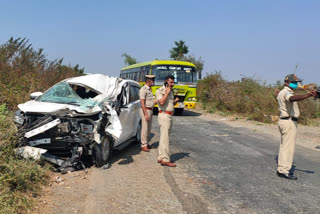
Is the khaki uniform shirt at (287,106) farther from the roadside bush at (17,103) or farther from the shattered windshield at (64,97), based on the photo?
the roadside bush at (17,103)

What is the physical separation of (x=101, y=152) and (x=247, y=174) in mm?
2892

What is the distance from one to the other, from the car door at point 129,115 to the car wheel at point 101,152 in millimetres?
553

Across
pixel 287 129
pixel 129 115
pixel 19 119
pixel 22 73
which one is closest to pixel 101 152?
pixel 19 119

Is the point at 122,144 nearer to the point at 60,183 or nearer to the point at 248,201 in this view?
the point at 60,183

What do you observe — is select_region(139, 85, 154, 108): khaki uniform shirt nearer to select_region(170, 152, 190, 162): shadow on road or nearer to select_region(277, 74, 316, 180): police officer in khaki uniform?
select_region(170, 152, 190, 162): shadow on road

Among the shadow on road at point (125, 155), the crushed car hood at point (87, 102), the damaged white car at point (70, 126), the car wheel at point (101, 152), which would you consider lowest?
the shadow on road at point (125, 155)

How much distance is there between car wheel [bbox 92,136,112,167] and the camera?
6.01 m

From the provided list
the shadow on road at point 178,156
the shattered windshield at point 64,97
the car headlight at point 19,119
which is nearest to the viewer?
the car headlight at point 19,119

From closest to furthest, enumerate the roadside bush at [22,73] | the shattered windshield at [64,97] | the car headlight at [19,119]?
the car headlight at [19,119]
the shattered windshield at [64,97]
the roadside bush at [22,73]

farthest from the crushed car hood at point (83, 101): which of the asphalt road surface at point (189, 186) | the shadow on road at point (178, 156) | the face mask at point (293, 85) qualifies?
the face mask at point (293, 85)

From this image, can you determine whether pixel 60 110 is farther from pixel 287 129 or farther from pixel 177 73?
pixel 177 73

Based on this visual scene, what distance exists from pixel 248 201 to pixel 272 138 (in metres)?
7.23

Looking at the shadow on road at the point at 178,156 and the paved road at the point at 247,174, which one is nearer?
the paved road at the point at 247,174

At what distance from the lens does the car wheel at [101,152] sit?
6.01 metres
